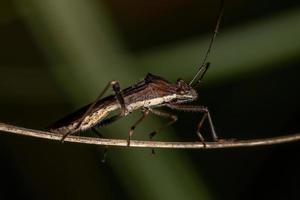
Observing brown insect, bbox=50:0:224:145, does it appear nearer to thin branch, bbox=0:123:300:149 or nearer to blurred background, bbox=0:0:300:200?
blurred background, bbox=0:0:300:200

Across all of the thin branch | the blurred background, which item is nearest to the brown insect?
the blurred background

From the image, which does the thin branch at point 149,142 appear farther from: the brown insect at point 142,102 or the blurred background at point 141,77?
the blurred background at point 141,77

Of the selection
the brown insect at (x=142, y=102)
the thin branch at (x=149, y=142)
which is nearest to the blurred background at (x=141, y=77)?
the brown insect at (x=142, y=102)

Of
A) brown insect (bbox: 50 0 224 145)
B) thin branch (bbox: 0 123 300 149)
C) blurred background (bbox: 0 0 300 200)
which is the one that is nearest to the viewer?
thin branch (bbox: 0 123 300 149)

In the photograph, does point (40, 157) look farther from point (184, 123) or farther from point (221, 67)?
point (221, 67)

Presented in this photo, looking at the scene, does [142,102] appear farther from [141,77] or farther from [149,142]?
[149,142]

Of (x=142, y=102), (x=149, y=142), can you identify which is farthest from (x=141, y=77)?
(x=149, y=142)
